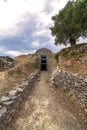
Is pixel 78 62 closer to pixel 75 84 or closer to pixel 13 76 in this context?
pixel 75 84

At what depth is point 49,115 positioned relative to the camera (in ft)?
28.5

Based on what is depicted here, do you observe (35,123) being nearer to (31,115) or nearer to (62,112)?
(31,115)

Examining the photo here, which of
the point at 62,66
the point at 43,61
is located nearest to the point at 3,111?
the point at 62,66

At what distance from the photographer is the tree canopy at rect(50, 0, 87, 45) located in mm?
19628

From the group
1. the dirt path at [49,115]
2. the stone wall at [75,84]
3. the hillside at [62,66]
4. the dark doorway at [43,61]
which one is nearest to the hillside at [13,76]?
the hillside at [62,66]

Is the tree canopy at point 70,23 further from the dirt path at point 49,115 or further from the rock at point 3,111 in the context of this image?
the rock at point 3,111

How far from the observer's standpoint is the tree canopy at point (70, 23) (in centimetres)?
1963

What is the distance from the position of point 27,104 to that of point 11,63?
16.0 meters

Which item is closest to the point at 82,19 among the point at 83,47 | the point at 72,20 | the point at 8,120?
the point at 72,20

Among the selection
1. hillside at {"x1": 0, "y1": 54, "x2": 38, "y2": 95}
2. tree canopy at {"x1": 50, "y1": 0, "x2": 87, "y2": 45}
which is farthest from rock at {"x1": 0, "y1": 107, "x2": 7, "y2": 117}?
tree canopy at {"x1": 50, "y1": 0, "x2": 87, "y2": 45}

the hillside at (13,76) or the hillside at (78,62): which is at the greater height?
the hillside at (78,62)

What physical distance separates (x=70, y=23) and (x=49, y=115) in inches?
643

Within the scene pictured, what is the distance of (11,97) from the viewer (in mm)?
9195

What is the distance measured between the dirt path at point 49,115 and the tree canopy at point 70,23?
12.0 metres
